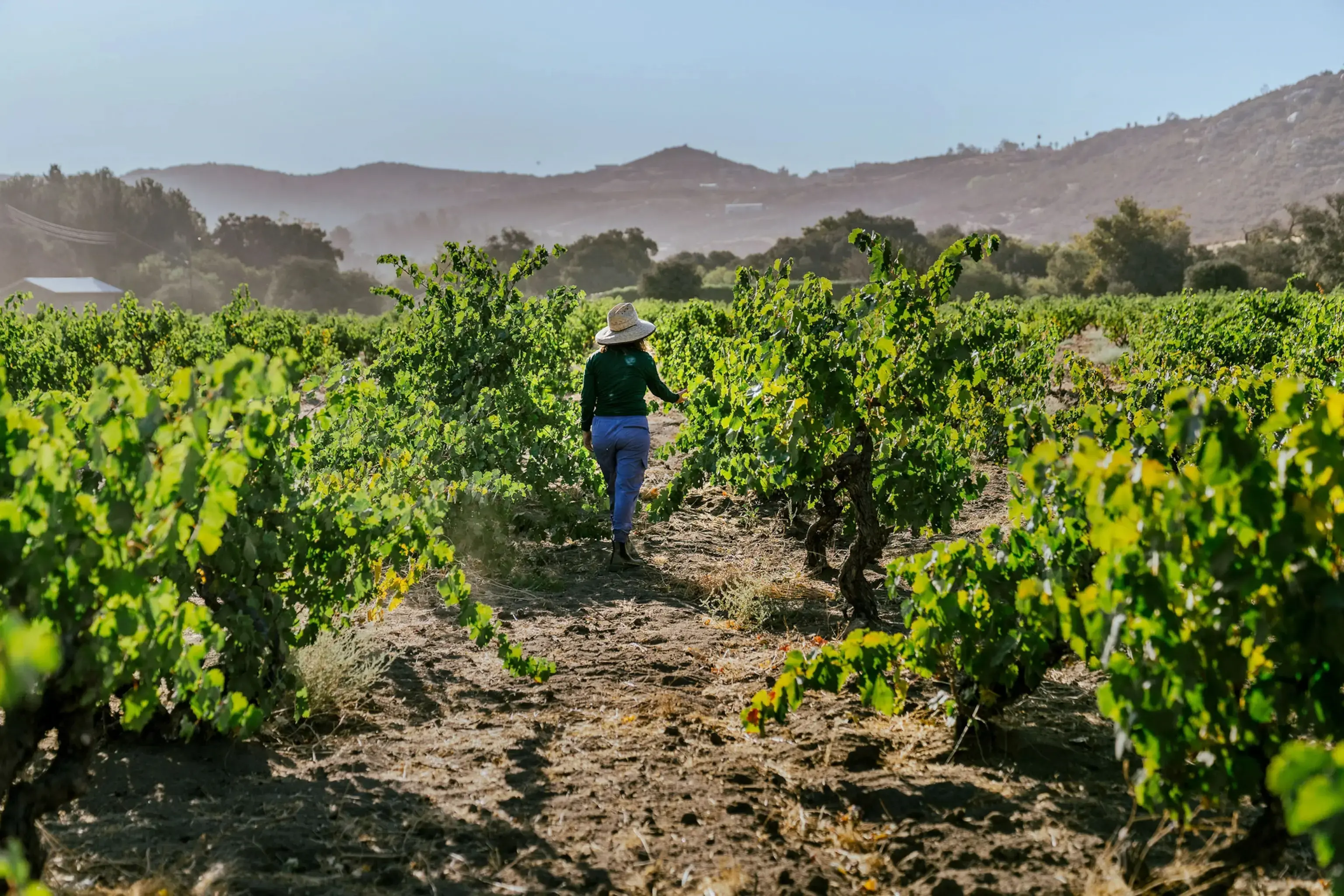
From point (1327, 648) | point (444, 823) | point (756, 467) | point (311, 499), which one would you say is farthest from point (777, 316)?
point (1327, 648)

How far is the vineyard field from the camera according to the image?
2.20 m

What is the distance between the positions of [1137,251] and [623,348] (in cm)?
7636

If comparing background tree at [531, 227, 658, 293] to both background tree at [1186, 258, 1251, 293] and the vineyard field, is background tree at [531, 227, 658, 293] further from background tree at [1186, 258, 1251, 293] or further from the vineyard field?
the vineyard field

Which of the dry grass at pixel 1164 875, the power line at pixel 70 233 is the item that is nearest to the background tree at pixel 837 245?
the power line at pixel 70 233

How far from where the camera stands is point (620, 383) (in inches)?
255

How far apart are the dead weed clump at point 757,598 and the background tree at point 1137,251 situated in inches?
2691

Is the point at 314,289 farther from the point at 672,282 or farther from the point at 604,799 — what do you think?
the point at 604,799

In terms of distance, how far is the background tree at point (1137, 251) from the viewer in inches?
2768

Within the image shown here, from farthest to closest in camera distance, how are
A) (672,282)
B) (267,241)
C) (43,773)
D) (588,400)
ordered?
(267,241) → (672,282) → (588,400) → (43,773)

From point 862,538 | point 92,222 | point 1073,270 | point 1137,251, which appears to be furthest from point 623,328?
point 92,222

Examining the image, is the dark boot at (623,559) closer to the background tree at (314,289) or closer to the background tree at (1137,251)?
the background tree at (1137,251)

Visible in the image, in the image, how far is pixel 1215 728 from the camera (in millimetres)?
2236

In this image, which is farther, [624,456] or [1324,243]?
[1324,243]

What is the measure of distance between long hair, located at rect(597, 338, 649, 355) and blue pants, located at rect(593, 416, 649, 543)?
460 mm
